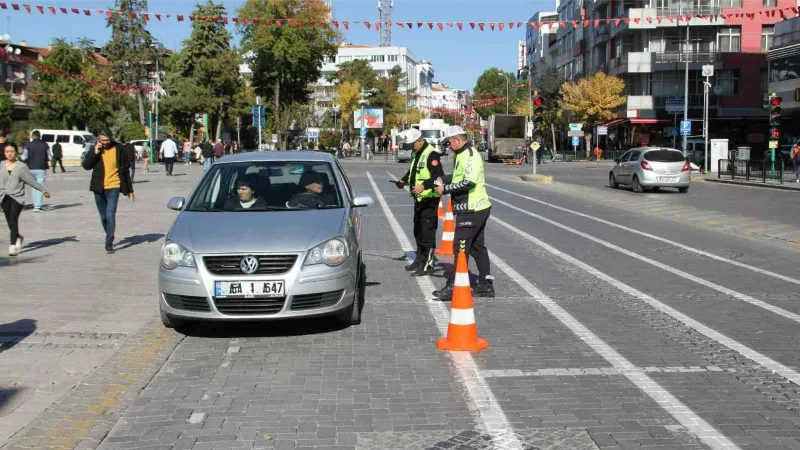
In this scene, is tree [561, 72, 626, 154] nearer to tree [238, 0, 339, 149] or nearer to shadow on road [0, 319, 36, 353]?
tree [238, 0, 339, 149]

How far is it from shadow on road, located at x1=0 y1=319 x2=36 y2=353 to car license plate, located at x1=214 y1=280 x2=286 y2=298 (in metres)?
1.76

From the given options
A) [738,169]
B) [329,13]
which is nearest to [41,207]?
[738,169]

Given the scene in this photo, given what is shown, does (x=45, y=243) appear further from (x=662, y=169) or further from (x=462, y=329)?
(x=662, y=169)

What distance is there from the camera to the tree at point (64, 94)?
213 feet

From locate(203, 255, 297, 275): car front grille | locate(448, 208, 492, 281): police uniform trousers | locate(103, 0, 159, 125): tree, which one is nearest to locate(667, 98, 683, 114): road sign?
locate(103, 0, 159, 125): tree

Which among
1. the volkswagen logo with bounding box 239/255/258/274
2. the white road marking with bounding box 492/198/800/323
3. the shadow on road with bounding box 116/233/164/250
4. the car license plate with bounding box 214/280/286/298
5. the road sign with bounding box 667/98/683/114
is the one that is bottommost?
the white road marking with bounding box 492/198/800/323

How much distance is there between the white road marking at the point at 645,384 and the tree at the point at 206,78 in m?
63.7

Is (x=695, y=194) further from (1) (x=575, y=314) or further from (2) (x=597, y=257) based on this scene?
(1) (x=575, y=314)

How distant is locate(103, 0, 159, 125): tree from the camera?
7588cm

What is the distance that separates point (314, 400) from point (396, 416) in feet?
2.11

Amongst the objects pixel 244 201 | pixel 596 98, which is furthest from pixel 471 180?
pixel 596 98

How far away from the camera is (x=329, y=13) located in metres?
71.9

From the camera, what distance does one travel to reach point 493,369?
6.36 meters

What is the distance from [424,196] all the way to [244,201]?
115 inches
